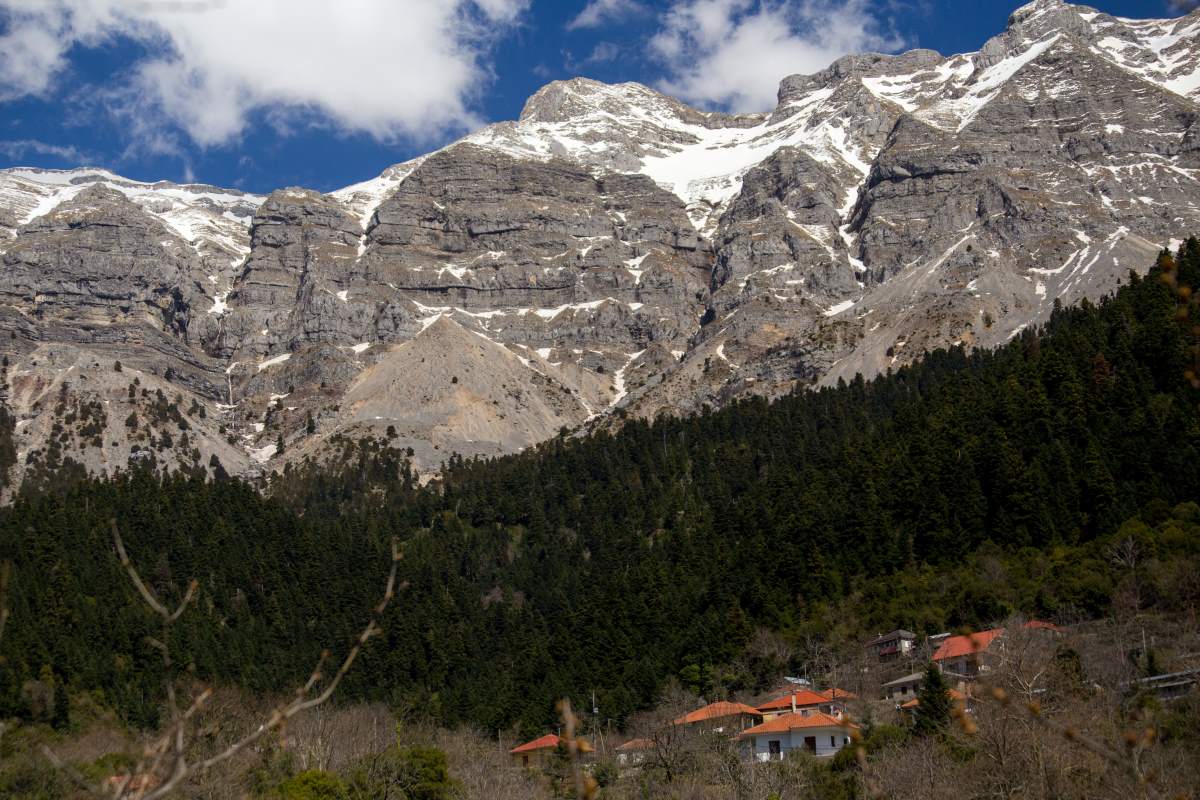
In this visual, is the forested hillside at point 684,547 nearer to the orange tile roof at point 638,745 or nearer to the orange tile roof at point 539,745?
the orange tile roof at point 539,745

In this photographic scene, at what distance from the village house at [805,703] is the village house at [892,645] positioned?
5920mm

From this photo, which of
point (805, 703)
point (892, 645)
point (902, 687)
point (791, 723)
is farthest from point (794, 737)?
point (892, 645)

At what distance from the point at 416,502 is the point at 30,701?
72.3 m

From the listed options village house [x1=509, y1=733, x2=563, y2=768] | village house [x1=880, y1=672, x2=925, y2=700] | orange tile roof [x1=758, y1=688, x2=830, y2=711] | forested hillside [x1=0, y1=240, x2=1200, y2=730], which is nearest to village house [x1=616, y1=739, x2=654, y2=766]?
village house [x1=509, y1=733, x2=563, y2=768]

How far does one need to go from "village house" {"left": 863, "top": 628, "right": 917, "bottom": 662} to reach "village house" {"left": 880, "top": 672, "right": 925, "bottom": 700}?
15.0ft

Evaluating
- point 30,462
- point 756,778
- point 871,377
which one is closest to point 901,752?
point 756,778

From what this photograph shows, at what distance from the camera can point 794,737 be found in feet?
212

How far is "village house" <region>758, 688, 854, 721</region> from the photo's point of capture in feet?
220

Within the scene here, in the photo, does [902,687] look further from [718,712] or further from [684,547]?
[684,547]

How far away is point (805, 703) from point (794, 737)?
494cm

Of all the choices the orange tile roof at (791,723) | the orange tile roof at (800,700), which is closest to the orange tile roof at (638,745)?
the orange tile roof at (791,723)

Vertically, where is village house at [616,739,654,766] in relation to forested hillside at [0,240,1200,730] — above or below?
below

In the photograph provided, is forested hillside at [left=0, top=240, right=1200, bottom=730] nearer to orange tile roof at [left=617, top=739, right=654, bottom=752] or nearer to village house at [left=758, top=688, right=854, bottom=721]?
orange tile roof at [left=617, top=739, right=654, bottom=752]

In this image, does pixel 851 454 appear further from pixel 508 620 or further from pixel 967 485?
pixel 508 620
